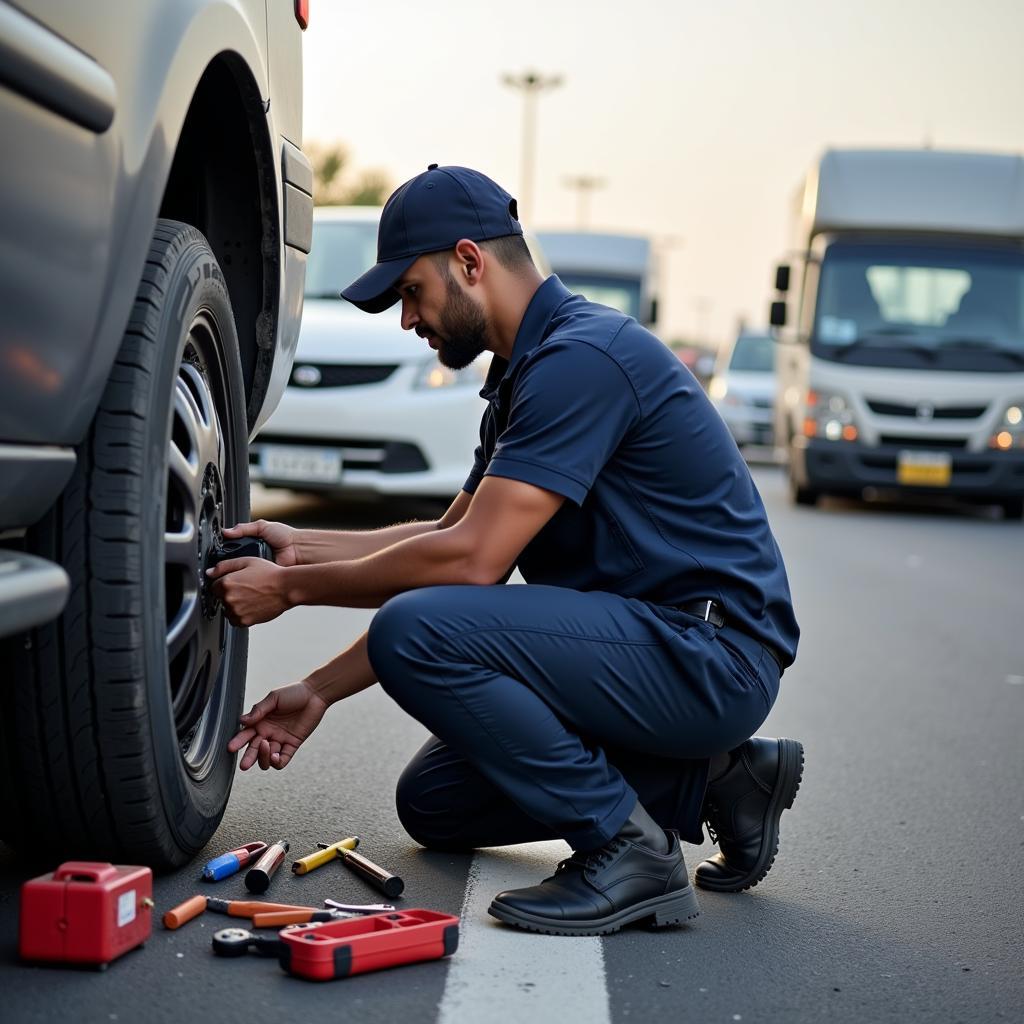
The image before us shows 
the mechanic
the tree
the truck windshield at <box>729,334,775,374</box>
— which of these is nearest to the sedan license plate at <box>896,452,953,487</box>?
the truck windshield at <box>729,334,775,374</box>

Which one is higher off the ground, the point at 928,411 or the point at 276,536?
the point at 276,536

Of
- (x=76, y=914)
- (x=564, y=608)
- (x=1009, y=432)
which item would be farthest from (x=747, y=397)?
(x=76, y=914)

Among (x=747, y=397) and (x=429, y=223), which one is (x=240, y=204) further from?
(x=747, y=397)

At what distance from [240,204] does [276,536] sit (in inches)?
29.1

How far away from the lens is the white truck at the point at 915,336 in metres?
13.8

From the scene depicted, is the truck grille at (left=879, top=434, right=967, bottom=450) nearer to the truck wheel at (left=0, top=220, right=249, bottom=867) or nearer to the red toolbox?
the truck wheel at (left=0, top=220, right=249, bottom=867)

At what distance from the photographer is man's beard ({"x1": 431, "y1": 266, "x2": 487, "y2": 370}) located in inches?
132

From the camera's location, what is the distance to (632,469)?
10.8 ft

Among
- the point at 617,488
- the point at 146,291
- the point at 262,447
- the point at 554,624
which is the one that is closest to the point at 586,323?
the point at 617,488

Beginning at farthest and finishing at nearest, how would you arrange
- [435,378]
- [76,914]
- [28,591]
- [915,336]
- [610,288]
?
[610,288], [915,336], [435,378], [76,914], [28,591]

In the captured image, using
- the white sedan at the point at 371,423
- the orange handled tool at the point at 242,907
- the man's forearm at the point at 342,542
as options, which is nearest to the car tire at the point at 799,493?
the white sedan at the point at 371,423

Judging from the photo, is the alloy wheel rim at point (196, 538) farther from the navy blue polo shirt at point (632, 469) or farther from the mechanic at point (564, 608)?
the navy blue polo shirt at point (632, 469)

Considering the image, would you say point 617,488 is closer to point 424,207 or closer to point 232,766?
point 424,207

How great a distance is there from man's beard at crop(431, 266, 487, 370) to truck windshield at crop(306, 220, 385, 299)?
6.90 metres
